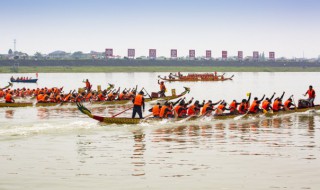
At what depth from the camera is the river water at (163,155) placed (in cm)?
1746

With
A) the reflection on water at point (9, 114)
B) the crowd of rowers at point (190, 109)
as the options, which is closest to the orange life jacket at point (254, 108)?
the crowd of rowers at point (190, 109)

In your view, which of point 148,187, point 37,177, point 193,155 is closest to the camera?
point 148,187

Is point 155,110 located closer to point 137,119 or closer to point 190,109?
point 137,119

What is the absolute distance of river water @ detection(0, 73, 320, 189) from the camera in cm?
1746

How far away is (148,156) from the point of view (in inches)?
870

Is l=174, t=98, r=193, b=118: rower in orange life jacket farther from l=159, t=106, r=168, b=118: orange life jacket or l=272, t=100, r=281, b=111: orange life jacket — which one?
l=272, t=100, r=281, b=111: orange life jacket

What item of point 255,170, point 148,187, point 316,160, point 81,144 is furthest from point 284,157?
point 81,144

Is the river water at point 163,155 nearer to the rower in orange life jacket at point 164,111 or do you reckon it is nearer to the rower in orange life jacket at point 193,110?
the rower in orange life jacket at point 164,111

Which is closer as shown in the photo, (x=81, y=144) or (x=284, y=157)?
(x=284, y=157)

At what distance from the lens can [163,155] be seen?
2217cm

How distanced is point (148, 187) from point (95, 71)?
18279cm

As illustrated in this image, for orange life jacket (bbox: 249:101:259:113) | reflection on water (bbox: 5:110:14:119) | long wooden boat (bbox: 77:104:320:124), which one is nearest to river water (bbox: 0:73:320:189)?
long wooden boat (bbox: 77:104:320:124)

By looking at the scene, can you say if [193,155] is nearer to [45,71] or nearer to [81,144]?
[81,144]

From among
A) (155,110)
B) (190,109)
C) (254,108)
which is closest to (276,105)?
(254,108)
